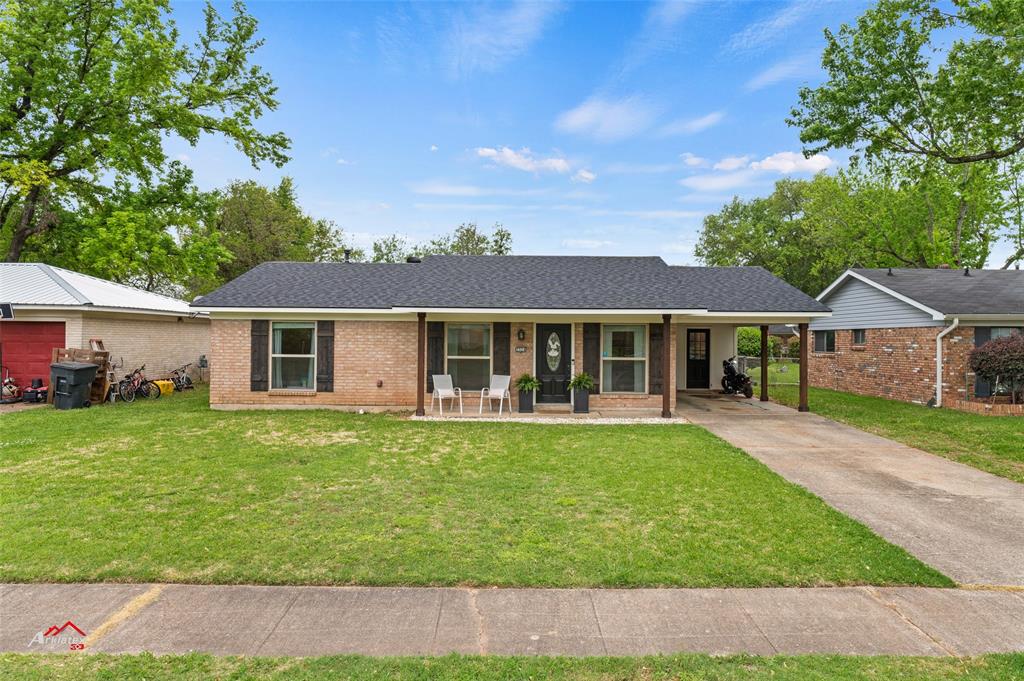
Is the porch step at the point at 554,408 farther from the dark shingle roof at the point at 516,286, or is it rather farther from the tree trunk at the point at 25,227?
the tree trunk at the point at 25,227

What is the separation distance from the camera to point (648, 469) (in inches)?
277

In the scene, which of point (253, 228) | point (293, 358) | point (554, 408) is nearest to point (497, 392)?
point (554, 408)

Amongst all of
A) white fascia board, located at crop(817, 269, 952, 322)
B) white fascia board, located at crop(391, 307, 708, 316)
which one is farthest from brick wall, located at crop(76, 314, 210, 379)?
white fascia board, located at crop(817, 269, 952, 322)

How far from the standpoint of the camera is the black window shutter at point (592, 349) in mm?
12117

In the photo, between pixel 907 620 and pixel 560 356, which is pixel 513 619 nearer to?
pixel 907 620

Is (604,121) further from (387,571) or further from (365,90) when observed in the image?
(387,571)

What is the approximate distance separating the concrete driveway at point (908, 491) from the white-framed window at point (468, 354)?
209 inches

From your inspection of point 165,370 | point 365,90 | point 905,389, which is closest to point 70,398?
point 165,370

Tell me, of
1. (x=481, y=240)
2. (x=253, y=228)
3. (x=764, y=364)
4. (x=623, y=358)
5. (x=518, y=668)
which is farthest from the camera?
(x=481, y=240)

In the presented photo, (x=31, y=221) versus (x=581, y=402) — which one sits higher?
(x=31, y=221)

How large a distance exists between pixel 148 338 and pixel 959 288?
84.6ft

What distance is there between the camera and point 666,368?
1135 cm

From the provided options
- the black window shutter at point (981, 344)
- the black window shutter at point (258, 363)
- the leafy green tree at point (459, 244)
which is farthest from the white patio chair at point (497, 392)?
the leafy green tree at point (459, 244)

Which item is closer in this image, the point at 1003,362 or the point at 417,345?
the point at 1003,362
